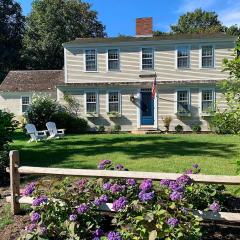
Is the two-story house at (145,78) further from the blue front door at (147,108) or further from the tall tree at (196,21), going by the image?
the tall tree at (196,21)

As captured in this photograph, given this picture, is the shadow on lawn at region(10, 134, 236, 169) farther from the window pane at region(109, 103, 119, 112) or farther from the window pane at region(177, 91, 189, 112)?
the window pane at region(109, 103, 119, 112)

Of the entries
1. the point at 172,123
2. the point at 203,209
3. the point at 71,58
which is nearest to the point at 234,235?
the point at 203,209

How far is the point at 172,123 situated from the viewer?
25.8m

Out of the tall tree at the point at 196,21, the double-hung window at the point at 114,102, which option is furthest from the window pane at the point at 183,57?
the tall tree at the point at 196,21

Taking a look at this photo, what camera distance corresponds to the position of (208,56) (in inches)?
1001

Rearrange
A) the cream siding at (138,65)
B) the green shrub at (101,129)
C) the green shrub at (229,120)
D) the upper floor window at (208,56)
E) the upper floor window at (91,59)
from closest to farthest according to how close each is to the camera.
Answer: the green shrub at (229,120) → the upper floor window at (208,56) → the cream siding at (138,65) → the green shrub at (101,129) → the upper floor window at (91,59)

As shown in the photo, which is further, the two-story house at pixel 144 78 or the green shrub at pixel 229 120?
→ the two-story house at pixel 144 78

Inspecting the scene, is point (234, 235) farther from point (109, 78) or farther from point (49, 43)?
point (49, 43)

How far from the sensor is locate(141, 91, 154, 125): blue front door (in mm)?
26219

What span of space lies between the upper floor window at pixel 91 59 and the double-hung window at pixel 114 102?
2.14 meters

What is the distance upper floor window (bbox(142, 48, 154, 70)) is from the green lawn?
955 centimetres

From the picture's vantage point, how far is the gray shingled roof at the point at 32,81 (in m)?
31.7

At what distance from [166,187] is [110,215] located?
1.19 m

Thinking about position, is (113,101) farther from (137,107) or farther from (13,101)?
(13,101)
